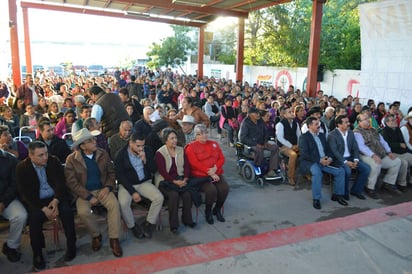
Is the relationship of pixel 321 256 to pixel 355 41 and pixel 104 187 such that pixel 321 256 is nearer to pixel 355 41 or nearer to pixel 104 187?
pixel 104 187

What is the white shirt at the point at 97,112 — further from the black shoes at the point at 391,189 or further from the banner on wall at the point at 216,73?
the banner on wall at the point at 216,73

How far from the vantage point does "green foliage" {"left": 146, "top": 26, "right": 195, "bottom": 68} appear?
96.9 feet

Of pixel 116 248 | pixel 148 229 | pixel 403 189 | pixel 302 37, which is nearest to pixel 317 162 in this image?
pixel 403 189

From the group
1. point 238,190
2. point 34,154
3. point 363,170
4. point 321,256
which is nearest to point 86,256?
point 34,154

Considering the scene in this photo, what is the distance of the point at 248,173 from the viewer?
629cm

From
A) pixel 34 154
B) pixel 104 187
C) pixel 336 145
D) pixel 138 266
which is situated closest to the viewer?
pixel 138 266

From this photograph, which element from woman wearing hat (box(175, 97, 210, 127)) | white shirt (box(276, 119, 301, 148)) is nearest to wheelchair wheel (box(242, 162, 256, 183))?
white shirt (box(276, 119, 301, 148))

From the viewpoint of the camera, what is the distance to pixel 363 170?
560 cm

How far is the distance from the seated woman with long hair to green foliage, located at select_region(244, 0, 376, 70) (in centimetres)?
1359

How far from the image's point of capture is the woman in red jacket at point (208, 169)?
14.9ft

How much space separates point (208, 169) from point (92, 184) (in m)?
1.57

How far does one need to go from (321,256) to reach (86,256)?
2549mm

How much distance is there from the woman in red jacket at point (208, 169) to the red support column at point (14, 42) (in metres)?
8.67

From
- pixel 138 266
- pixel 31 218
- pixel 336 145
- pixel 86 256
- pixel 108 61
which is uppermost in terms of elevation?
pixel 108 61
